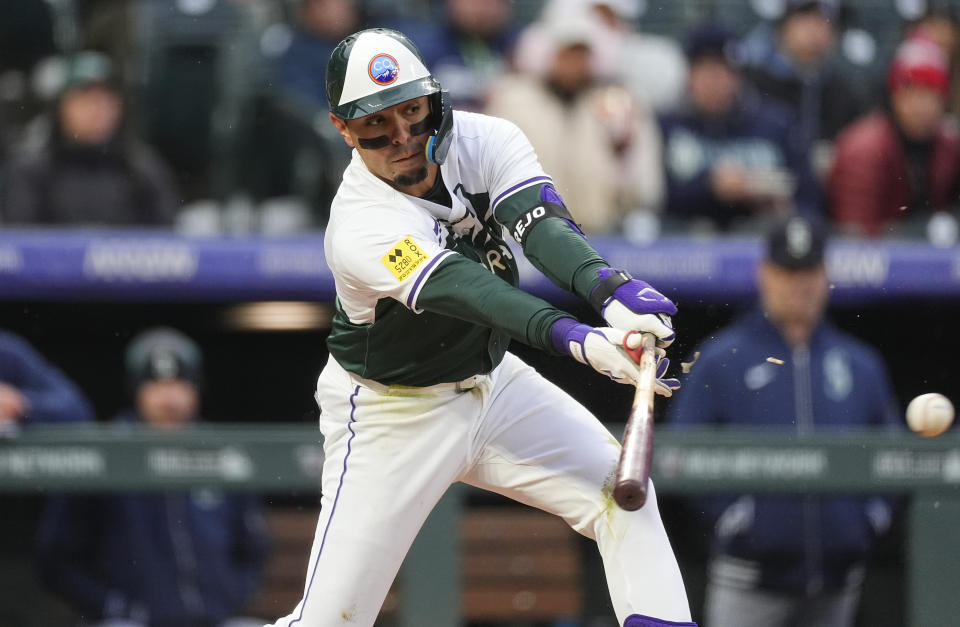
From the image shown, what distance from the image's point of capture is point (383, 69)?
3.63 m

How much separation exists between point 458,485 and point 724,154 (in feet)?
7.18

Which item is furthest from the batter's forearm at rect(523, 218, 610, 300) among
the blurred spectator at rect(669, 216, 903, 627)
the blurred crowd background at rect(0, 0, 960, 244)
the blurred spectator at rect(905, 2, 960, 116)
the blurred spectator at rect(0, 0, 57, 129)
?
the blurred spectator at rect(0, 0, 57, 129)

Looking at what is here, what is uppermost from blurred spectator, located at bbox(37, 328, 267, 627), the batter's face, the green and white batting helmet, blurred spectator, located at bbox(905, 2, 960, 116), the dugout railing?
the green and white batting helmet

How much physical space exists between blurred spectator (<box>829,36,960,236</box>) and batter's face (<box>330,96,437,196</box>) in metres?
3.22

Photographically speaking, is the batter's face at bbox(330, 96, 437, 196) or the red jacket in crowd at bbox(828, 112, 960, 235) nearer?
the batter's face at bbox(330, 96, 437, 196)

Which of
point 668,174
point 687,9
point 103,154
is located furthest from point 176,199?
point 687,9

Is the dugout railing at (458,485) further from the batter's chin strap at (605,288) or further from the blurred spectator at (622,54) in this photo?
the blurred spectator at (622,54)

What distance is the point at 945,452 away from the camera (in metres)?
5.25

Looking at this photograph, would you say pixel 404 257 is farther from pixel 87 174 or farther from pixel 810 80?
pixel 810 80

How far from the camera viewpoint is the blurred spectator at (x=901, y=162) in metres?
6.49

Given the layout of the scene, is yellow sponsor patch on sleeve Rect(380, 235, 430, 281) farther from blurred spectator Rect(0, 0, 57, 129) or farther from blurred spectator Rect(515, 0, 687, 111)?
blurred spectator Rect(0, 0, 57, 129)

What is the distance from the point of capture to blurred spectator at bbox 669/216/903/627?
5289mm

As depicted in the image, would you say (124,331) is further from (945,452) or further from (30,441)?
(945,452)

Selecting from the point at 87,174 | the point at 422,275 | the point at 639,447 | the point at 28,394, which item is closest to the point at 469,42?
the point at 87,174
